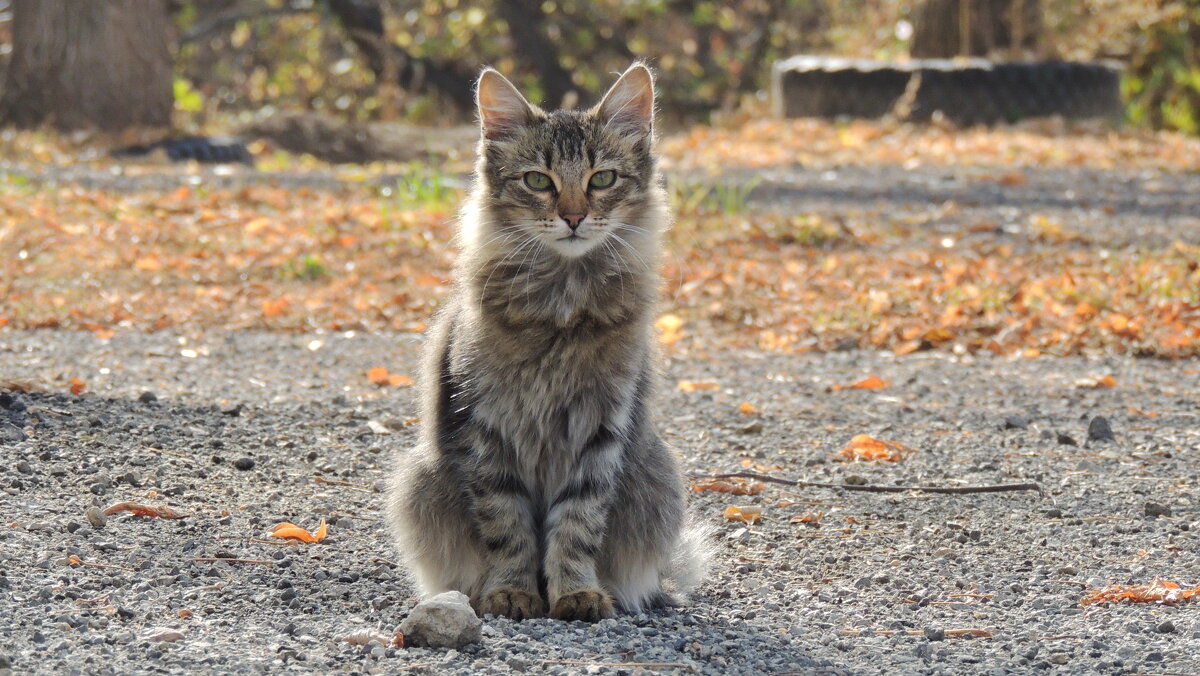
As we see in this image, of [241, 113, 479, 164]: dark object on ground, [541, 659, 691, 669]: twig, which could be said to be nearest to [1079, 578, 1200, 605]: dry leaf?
[541, 659, 691, 669]: twig

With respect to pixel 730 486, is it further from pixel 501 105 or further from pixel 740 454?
pixel 501 105

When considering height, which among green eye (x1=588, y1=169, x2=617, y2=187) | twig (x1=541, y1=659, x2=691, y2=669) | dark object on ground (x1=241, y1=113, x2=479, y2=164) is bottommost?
twig (x1=541, y1=659, x2=691, y2=669)

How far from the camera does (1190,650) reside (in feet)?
9.93

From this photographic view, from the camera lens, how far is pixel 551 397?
3.28m

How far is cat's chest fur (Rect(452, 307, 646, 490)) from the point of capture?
129 inches

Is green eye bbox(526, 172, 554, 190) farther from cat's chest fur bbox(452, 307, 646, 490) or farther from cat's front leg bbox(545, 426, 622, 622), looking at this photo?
cat's front leg bbox(545, 426, 622, 622)

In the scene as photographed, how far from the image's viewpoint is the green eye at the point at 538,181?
11.3 feet

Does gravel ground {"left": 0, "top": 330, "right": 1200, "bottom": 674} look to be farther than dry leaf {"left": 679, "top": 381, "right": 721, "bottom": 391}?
No

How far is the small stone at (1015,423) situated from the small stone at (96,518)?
332 centimetres

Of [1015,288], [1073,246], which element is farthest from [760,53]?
[1015,288]

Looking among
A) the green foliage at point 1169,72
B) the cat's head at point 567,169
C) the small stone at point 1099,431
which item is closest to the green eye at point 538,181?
the cat's head at point 567,169

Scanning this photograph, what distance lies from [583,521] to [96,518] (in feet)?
4.57

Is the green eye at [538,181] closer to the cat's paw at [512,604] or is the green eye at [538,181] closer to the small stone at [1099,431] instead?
the cat's paw at [512,604]

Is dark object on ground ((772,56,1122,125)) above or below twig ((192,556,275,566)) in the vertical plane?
above
